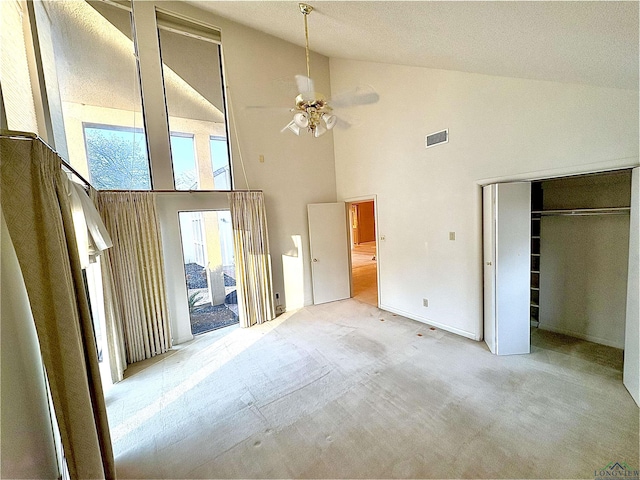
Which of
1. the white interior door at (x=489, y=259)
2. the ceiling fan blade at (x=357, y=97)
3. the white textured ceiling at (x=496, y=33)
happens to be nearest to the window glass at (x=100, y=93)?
the white textured ceiling at (x=496, y=33)

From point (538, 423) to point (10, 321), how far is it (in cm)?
351

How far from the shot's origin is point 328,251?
17.1ft

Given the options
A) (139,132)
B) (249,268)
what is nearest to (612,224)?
(249,268)

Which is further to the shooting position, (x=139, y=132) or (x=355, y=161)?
(x=355, y=161)

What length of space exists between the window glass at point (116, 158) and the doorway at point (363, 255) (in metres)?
3.60

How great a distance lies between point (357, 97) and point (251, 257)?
2865 millimetres

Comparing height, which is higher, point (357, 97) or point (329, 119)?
point (357, 97)

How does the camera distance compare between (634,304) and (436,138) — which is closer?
(634,304)

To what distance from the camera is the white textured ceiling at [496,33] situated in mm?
1419

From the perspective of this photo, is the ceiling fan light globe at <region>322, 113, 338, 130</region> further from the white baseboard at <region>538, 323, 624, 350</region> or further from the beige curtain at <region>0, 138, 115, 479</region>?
the white baseboard at <region>538, 323, 624, 350</region>

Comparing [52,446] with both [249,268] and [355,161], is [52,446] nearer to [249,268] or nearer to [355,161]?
[249,268]

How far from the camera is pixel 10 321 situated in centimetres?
126

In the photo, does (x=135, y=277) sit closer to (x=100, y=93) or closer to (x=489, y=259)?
(x=100, y=93)

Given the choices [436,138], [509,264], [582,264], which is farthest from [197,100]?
[582,264]
